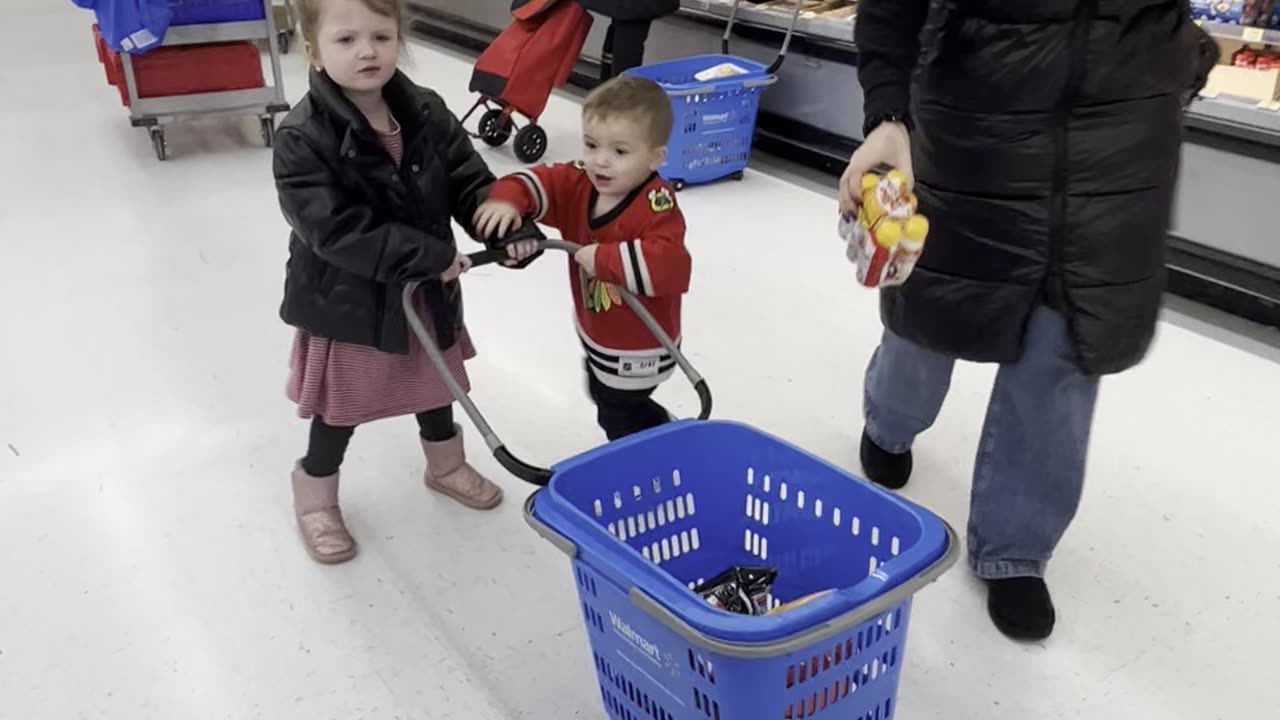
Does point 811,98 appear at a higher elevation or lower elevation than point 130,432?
higher

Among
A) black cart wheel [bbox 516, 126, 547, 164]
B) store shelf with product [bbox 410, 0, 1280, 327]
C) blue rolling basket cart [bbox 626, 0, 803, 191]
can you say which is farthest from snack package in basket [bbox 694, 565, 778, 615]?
black cart wheel [bbox 516, 126, 547, 164]

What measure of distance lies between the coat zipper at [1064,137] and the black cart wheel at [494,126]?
3.35 meters

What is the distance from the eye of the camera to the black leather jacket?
190 cm

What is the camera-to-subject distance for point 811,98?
4.81 m

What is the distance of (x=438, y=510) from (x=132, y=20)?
9.53 ft

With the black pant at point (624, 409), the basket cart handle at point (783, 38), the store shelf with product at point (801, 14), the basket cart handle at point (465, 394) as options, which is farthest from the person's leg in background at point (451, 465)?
the store shelf with product at point (801, 14)

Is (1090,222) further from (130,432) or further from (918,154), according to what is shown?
(130,432)

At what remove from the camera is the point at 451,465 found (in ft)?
8.14

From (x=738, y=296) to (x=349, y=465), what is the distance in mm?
1376

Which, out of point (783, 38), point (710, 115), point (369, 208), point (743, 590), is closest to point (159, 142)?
point (710, 115)

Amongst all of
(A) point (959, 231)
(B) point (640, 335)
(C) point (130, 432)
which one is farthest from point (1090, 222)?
(C) point (130, 432)

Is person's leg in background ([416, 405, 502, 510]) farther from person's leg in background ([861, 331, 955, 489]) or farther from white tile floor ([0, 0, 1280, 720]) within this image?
person's leg in background ([861, 331, 955, 489])

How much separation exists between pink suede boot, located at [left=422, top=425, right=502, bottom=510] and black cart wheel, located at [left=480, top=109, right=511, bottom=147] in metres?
2.64

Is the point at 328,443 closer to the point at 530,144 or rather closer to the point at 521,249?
the point at 521,249
